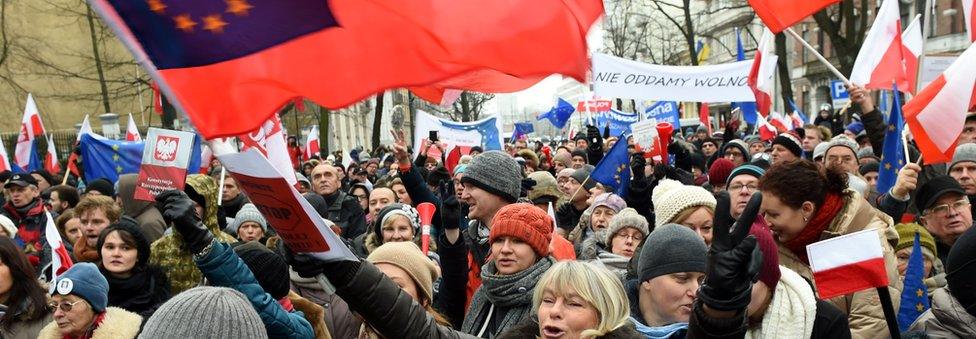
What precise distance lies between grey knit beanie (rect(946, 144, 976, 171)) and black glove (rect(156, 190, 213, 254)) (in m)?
4.87

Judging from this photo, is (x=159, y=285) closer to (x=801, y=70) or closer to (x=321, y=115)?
(x=321, y=115)

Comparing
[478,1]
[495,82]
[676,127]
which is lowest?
[676,127]

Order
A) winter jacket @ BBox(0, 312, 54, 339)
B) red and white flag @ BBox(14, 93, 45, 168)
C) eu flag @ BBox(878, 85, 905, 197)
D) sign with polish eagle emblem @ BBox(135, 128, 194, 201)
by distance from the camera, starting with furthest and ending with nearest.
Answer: red and white flag @ BBox(14, 93, 45, 168) → eu flag @ BBox(878, 85, 905, 197) → sign with polish eagle emblem @ BBox(135, 128, 194, 201) → winter jacket @ BBox(0, 312, 54, 339)

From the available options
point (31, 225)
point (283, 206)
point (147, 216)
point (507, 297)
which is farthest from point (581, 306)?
point (31, 225)

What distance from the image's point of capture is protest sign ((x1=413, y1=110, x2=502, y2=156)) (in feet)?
41.7

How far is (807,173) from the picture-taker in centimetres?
393

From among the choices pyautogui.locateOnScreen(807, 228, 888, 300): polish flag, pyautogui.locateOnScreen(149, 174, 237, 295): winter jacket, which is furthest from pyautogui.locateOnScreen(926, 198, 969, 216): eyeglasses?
pyautogui.locateOnScreen(149, 174, 237, 295): winter jacket

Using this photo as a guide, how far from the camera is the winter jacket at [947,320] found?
348cm

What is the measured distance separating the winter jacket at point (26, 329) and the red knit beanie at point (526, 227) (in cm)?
247

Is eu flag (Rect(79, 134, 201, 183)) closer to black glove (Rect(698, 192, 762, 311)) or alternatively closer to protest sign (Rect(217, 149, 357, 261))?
protest sign (Rect(217, 149, 357, 261))

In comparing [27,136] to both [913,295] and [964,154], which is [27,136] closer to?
[964,154]

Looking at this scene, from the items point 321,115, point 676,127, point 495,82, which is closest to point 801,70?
point 321,115

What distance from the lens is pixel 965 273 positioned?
3504 mm

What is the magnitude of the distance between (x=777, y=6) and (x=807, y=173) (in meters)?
2.51
